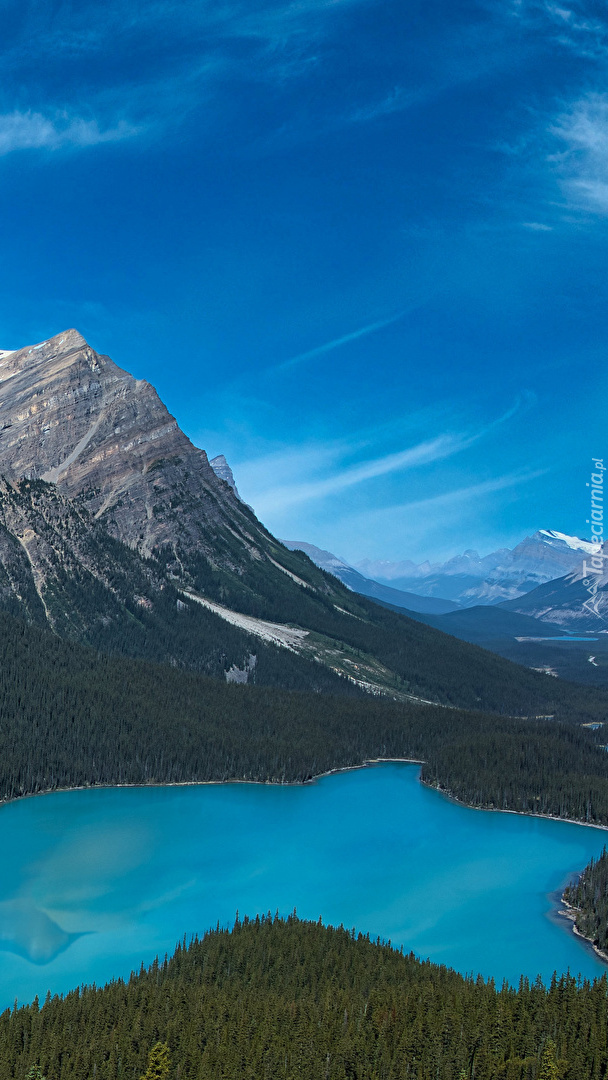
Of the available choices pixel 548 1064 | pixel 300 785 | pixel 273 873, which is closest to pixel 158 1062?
pixel 548 1064

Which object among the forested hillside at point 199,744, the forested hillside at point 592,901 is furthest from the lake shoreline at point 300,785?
the forested hillside at point 592,901

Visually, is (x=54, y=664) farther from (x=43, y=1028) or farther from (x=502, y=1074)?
(x=502, y=1074)

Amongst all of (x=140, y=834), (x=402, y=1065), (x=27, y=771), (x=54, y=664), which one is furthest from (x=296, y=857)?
Answer: (x=54, y=664)

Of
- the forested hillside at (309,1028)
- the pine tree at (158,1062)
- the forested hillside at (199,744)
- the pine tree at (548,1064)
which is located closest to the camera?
the pine tree at (548,1064)

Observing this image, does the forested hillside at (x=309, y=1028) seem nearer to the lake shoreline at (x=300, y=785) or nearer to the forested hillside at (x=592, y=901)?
the forested hillside at (x=592, y=901)

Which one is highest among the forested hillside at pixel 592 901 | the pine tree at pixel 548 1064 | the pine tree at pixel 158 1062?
the forested hillside at pixel 592 901

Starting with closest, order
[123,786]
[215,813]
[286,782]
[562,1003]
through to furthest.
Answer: [562,1003]
[215,813]
[123,786]
[286,782]
